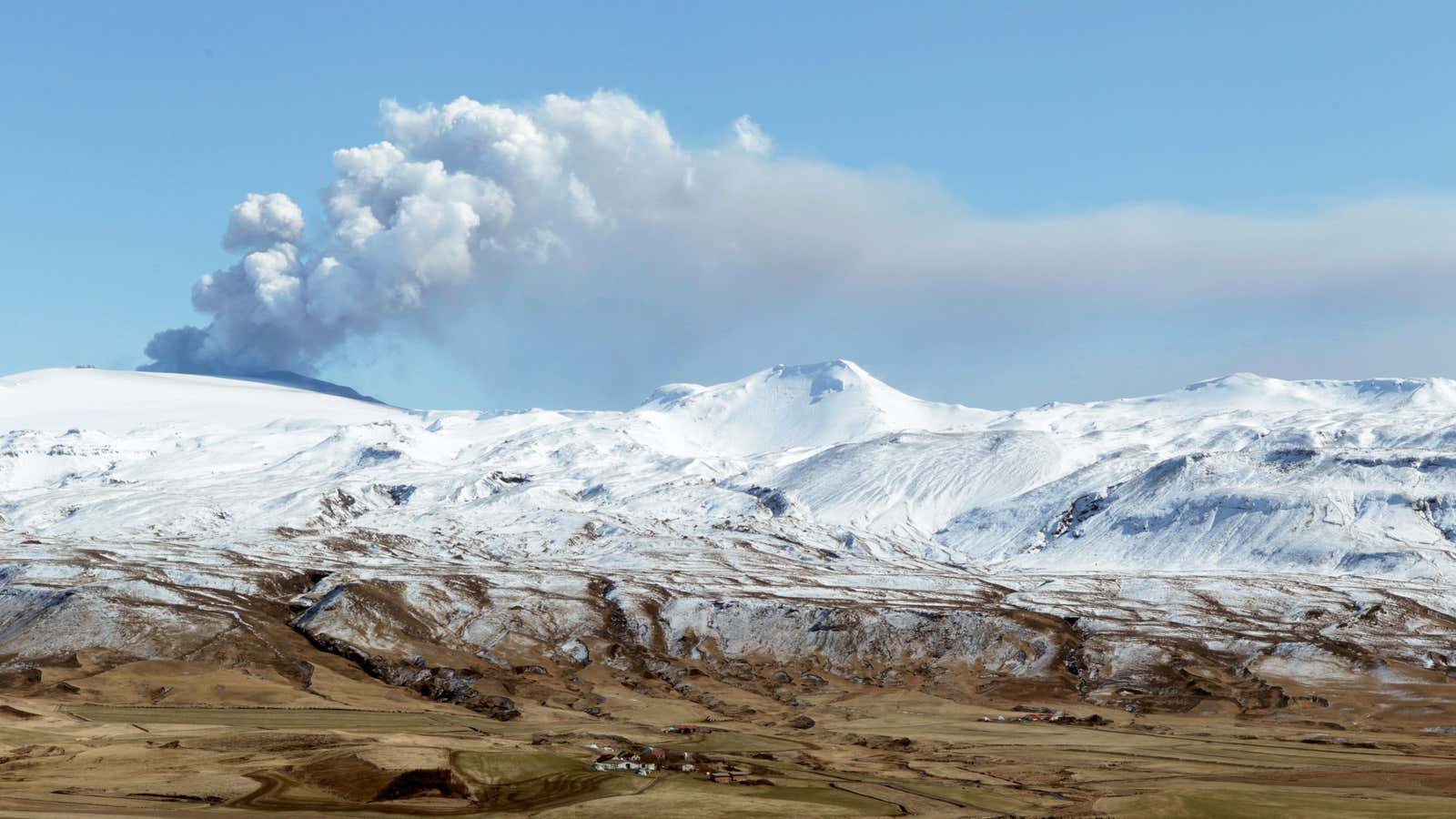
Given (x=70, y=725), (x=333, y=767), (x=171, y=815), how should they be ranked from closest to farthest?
(x=171, y=815), (x=333, y=767), (x=70, y=725)

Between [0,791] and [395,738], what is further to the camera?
[395,738]

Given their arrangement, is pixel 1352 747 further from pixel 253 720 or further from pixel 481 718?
pixel 253 720

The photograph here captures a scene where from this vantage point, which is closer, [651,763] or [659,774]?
[659,774]

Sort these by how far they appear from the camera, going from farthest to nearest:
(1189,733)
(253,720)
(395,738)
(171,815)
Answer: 1. (1189,733)
2. (253,720)
3. (395,738)
4. (171,815)

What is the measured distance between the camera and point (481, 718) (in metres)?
190

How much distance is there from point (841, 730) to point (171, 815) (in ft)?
319

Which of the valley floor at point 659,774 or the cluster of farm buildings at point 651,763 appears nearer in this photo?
the valley floor at point 659,774

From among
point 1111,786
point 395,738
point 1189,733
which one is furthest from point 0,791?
point 1189,733

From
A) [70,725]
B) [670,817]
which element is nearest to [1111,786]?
[670,817]

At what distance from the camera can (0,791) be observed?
118938 mm

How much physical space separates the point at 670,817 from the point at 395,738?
42850mm

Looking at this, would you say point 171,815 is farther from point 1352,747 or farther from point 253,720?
point 1352,747

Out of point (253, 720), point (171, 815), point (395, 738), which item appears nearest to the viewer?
point (171, 815)

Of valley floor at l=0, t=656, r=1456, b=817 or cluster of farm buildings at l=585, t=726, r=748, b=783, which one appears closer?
valley floor at l=0, t=656, r=1456, b=817
